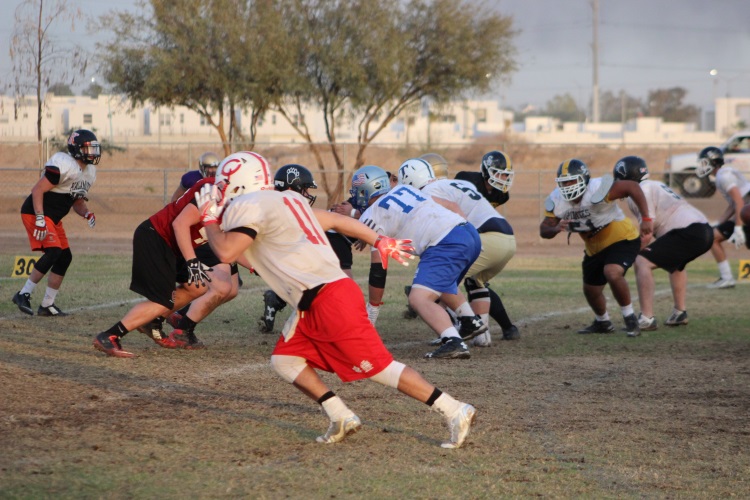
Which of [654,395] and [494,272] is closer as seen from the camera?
[654,395]

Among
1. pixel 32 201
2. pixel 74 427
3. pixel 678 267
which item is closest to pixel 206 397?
pixel 74 427

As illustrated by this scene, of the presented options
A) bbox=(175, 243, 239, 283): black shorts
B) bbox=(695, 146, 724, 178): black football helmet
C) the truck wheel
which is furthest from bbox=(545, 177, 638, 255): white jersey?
the truck wheel

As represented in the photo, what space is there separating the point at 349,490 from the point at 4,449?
195 centimetres

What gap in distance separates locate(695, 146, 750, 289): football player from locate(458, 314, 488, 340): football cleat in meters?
5.13

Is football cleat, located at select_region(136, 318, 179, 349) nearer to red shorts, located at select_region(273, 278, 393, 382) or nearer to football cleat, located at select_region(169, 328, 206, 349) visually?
football cleat, located at select_region(169, 328, 206, 349)

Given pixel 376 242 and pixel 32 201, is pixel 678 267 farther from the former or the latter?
pixel 32 201

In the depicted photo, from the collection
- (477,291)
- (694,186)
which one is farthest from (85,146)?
(694,186)

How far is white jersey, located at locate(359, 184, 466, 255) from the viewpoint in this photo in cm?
821

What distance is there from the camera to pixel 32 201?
426 inches

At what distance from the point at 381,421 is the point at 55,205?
6.19 m

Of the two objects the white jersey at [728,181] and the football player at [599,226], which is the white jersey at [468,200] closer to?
the football player at [599,226]

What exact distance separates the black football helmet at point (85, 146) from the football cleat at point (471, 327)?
4554 millimetres

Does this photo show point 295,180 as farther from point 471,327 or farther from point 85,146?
point 85,146

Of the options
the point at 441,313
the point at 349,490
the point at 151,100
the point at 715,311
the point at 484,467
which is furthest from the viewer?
the point at 151,100
